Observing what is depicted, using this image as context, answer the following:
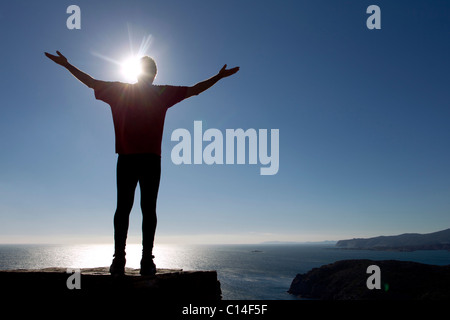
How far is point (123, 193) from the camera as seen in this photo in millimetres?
3443

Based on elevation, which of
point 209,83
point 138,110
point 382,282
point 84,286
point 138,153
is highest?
point 209,83

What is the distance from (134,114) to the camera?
348 cm

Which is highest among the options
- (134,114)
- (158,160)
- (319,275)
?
(134,114)

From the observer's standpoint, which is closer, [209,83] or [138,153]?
[138,153]

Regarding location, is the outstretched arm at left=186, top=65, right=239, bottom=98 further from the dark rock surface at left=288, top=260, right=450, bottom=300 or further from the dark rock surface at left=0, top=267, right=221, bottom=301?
the dark rock surface at left=288, top=260, right=450, bottom=300

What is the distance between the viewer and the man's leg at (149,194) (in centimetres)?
341

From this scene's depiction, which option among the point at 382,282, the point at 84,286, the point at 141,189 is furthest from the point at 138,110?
the point at 382,282

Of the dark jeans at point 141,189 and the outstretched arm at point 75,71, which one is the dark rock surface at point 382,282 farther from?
the outstretched arm at point 75,71

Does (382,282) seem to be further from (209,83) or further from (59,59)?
(59,59)

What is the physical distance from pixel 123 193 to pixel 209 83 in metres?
1.98
